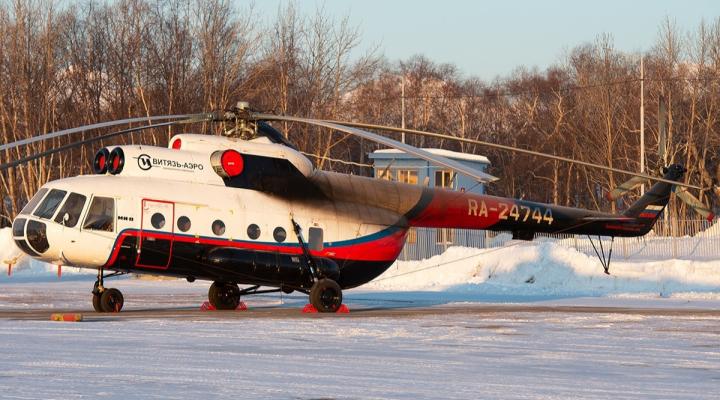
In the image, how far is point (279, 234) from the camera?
20297mm

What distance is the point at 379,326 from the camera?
17516 millimetres

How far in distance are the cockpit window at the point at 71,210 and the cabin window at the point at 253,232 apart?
9.67 ft

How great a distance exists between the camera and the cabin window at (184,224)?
19.3m

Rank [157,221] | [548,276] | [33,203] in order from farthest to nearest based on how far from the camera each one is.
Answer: [548,276] < [157,221] < [33,203]

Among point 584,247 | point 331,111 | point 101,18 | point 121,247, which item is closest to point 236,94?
point 331,111

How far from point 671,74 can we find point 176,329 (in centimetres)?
5511

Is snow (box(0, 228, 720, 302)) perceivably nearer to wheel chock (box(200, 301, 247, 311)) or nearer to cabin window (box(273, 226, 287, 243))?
wheel chock (box(200, 301, 247, 311))

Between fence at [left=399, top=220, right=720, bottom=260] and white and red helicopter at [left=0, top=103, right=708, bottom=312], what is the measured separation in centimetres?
1810

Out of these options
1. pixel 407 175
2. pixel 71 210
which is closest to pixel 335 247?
pixel 71 210

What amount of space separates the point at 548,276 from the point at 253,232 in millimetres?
13132

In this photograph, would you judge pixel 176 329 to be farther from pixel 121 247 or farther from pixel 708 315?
pixel 708 315

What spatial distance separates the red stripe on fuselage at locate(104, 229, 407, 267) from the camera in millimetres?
19000

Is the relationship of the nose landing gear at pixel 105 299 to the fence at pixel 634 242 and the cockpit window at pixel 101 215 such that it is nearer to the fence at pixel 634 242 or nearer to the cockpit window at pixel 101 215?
the cockpit window at pixel 101 215

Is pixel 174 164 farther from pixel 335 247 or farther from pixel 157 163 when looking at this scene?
pixel 335 247
